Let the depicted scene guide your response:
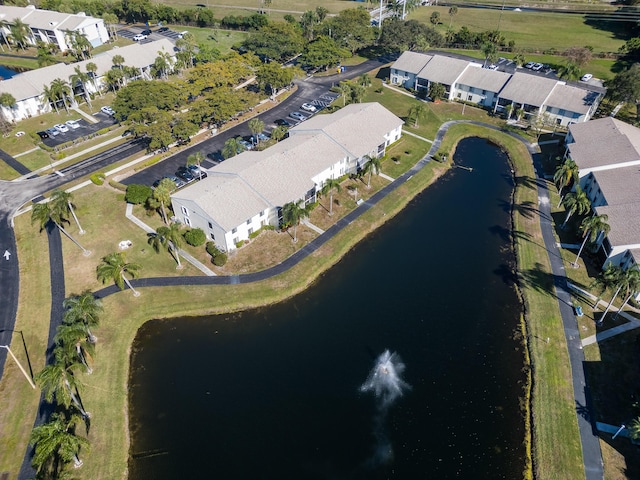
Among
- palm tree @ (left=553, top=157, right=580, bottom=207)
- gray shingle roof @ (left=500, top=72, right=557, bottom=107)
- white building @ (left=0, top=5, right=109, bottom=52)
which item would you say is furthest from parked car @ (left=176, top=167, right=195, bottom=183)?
white building @ (left=0, top=5, right=109, bottom=52)

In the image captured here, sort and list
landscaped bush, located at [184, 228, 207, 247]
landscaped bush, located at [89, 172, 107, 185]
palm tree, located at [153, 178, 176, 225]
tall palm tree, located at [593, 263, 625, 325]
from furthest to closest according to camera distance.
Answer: landscaped bush, located at [89, 172, 107, 185]
landscaped bush, located at [184, 228, 207, 247]
palm tree, located at [153, 178, 176, 225]
tall palm tree, located at [593, 263, 625, 325]

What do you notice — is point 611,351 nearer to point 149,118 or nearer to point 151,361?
point 151,361

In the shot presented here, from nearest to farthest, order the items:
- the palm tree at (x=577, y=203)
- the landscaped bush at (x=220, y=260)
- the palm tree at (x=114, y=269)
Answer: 1. the palm tree at (x=114, y=269)
2. the landscaped bush at (x=220, y=260)
3. the palm tree at (x=577, y=203)

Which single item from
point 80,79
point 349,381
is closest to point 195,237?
point 349,381

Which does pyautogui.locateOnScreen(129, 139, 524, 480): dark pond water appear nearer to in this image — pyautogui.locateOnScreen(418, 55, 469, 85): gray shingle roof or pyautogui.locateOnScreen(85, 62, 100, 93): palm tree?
pyautogui.locateOnScreen(418, 55, 469, 85): gray shingle roof

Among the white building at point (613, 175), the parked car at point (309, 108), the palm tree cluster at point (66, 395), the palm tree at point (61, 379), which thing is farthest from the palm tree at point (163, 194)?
the white building at point (613, 175)

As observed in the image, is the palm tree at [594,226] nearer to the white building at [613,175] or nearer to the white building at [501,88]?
the white building at [613,175]
